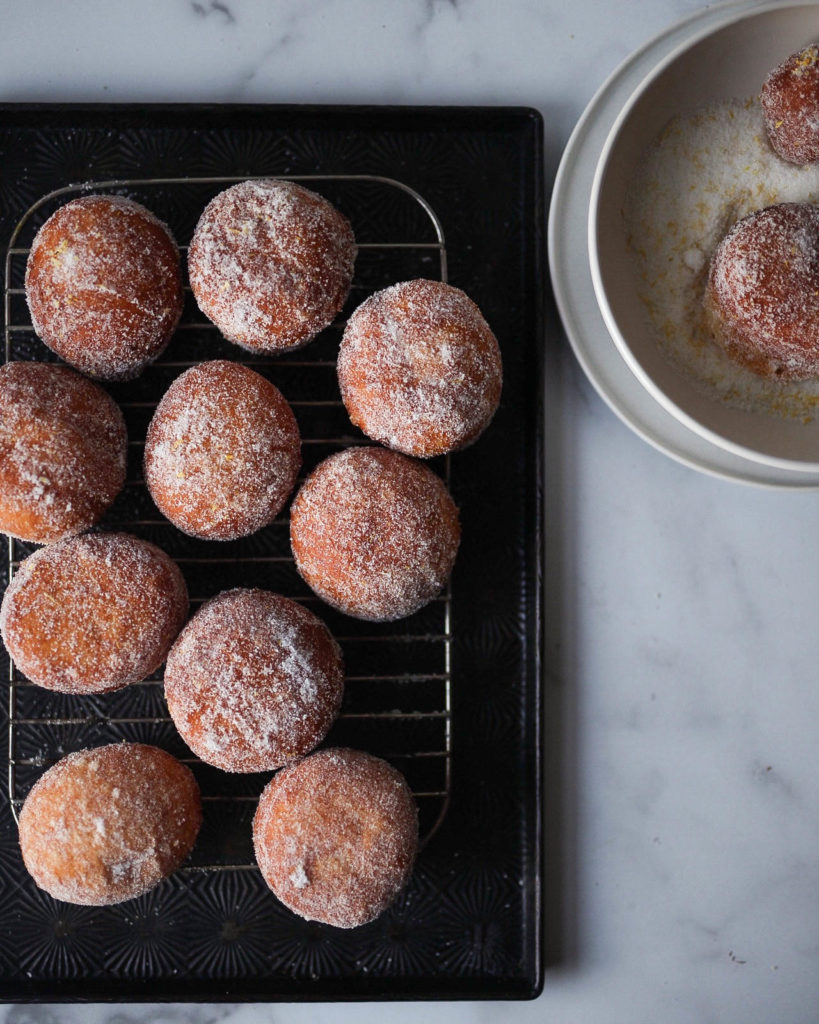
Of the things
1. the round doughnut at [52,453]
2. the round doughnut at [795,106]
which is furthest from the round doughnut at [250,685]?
the round doughnut at [795,106]

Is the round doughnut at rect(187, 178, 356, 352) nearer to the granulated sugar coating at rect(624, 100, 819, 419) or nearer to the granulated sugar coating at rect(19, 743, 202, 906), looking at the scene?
the granulated sugar coating at rect(624, 100, 819, 419)

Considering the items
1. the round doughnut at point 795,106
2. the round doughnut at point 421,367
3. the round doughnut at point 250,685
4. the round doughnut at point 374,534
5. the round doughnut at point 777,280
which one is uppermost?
the round doughnut at point 795,106

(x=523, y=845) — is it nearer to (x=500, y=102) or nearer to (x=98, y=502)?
(x=98, y=502)

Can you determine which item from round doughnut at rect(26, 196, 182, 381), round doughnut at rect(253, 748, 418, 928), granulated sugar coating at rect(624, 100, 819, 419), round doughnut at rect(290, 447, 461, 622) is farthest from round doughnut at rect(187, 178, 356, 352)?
round doughnut at rect(253, 748, 418, 928)

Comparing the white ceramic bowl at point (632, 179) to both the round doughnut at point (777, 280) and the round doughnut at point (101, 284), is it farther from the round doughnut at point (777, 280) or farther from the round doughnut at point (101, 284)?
the round doughnut at point (101, 284)

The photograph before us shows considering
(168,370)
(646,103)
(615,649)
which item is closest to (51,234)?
(168,370)

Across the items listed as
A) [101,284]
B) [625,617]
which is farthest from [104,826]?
[625,617]
